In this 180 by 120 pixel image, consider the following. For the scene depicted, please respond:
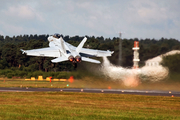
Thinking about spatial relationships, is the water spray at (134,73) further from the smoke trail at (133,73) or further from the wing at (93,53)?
the wing at (93,53)

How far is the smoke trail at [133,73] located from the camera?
41.6 meters

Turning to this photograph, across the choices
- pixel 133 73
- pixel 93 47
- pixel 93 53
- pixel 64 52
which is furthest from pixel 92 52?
pixel 93 47

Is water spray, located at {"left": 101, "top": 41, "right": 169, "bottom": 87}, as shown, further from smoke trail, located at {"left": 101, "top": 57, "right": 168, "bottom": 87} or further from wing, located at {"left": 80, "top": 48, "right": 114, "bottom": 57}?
wing, located at {"left": 80, "top": 48, "right": 114, "bottom": 57}

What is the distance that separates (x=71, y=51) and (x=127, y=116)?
27655 millimetres

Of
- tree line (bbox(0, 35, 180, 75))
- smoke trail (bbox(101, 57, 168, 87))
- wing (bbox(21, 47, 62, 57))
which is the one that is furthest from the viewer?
wing (bbox(21, 47, 62, 57))

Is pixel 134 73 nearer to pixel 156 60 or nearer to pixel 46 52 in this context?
pixel 156 60

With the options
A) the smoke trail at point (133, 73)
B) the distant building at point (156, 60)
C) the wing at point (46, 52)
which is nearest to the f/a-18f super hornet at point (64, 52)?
the wing at point (46, 52)

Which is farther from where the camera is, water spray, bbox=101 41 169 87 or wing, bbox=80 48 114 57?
wing, bbox=80 48 114 57

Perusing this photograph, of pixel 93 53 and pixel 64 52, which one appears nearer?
pixel 64 52

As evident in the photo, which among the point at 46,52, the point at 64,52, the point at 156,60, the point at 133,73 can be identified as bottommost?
the point at 133,73

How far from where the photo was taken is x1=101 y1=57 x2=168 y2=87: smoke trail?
137 ft

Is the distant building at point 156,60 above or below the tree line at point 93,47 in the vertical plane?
below

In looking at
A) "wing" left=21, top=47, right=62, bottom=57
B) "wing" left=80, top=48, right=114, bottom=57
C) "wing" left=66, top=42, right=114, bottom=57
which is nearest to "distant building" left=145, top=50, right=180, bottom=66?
"wing" left=66, top=42, right=114, bottom=57

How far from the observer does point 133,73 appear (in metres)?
43.4
